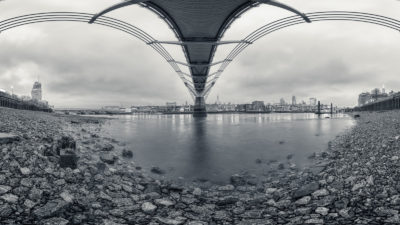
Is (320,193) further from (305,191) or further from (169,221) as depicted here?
(169,221)

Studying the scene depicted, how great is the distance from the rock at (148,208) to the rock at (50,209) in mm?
1474

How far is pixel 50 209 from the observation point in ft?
15.4

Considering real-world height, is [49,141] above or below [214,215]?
above

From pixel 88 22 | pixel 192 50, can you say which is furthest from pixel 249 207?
pixel 192 50

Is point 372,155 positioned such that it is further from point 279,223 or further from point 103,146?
point 103,146

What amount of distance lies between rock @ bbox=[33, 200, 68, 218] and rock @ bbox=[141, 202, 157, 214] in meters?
1.47

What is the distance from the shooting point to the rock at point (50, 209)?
15.0 feet

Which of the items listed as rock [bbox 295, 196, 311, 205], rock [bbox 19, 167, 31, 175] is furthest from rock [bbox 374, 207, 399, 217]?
rock [bbox 19, 167, 31, 175]

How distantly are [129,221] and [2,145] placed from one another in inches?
215

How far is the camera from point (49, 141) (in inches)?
405

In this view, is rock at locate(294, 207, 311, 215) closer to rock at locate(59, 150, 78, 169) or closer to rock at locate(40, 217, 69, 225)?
rock at locate(40, 217, 69, 225)

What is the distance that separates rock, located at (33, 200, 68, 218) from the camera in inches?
179

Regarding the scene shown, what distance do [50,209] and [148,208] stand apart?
179cm

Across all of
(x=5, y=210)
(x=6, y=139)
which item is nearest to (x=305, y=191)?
(x=5, y=210)
